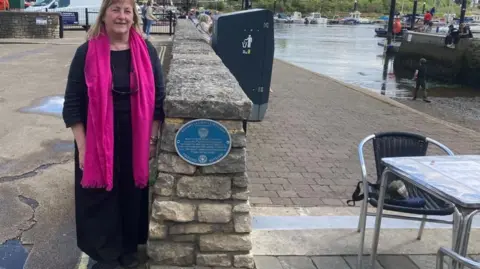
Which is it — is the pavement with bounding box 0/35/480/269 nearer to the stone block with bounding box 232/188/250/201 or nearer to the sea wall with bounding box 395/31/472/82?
the stone block with bounding box 232/188/250/201

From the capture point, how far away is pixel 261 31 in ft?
27.0

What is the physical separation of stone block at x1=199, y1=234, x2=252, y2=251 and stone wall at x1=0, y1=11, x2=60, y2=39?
73.2 feet

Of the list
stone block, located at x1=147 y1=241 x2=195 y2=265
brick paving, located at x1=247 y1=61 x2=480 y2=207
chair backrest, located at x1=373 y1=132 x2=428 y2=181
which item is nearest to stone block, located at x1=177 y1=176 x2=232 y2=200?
stone block, located at x1=147 y1=241 x2=195 y2=265

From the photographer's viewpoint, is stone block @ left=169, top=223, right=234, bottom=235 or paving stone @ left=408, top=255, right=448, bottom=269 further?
paving stone @ left=408, top=255, right=448, bottom=269

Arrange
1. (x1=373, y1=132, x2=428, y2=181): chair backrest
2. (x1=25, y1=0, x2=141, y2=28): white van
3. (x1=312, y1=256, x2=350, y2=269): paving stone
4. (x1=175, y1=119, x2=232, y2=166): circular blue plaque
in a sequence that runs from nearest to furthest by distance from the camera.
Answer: (x1=175, y1=119, x2=232, y2=166): circular blue plaque, (x1=312, y1=256, x2=350, y2=269): paving stone, (x1=373, y1=132, x2=428, y2=181): chair backrest, (x1=25, y1=0, x2=141, y2=28): white van

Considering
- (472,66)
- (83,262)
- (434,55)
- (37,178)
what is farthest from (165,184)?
(434,55)

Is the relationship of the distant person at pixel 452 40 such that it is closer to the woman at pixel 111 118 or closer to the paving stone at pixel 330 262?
the paving stone at pixel 330 262

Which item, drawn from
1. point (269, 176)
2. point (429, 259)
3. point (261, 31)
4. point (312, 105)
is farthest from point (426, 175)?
point (312, 105)

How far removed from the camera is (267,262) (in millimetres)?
3715

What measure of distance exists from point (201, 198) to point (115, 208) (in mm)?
578

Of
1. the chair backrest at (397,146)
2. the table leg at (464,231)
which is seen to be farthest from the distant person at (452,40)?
the table leg at (464,231)

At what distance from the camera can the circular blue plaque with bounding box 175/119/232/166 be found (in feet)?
10.2

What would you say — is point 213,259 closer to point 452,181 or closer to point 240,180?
point 240,180

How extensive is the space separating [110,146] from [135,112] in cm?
25
